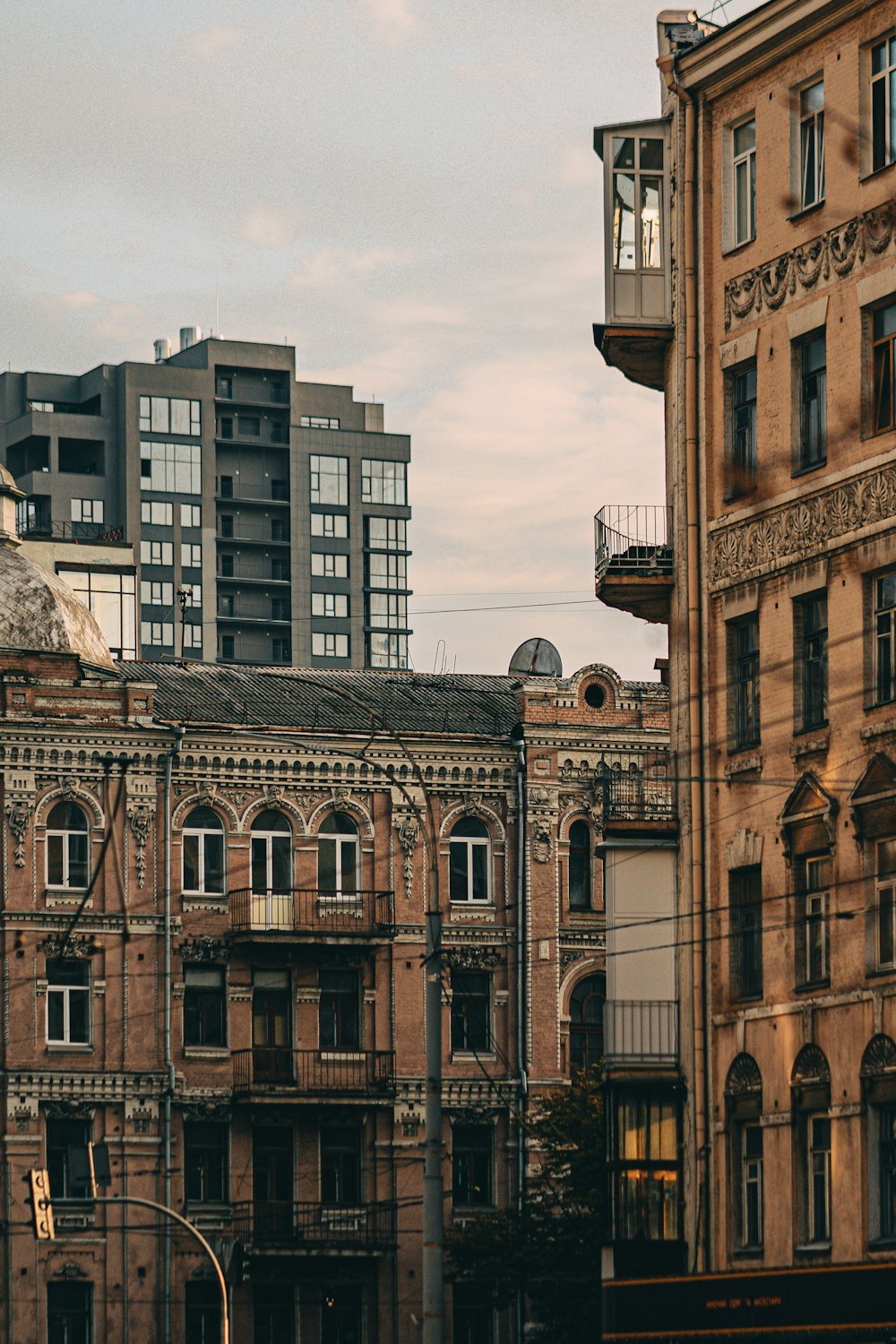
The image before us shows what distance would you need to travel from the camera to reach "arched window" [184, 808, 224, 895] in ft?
229

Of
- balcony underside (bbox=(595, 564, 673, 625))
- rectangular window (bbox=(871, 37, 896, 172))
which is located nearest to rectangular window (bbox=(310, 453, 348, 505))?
balcony underside (bbox=(595, 564, 673, 625))

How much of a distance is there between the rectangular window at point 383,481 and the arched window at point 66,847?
93.4 metres

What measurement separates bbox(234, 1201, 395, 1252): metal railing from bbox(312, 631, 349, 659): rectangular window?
91.4 metres

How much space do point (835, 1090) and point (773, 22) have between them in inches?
596

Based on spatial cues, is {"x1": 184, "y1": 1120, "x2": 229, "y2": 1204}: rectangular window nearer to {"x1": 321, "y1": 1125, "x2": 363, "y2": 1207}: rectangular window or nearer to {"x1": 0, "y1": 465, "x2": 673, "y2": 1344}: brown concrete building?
{"x1": 0, "y1": 465, "x2": 673, "y2": 1344}: brown concrete building

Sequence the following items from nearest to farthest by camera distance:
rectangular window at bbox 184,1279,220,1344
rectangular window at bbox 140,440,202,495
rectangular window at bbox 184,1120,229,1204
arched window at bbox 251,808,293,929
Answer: rectangular window at bbox 184,1279,220,1344 < rectangular window at bbox 184,1120,229,1204 < arched window at bbox 251,808,293,929 < rectangular window at bbox 140,440,202,495

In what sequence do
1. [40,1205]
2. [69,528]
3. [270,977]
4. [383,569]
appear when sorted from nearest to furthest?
[40,1205] < [270,977] < [69,528] < [383,569]

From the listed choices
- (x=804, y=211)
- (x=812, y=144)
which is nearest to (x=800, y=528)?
(x=804, y=211)

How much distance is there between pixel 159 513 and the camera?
154 m

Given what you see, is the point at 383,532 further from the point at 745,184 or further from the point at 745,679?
the point at 745,679

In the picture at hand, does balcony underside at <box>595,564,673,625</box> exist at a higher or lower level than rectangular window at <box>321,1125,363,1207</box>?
higher

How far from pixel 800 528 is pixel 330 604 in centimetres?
11781

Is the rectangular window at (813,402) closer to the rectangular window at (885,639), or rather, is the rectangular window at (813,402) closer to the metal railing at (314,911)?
the rectangular window at (885,639)

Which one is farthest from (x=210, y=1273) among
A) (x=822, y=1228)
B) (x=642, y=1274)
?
(x=822, y=1228)
